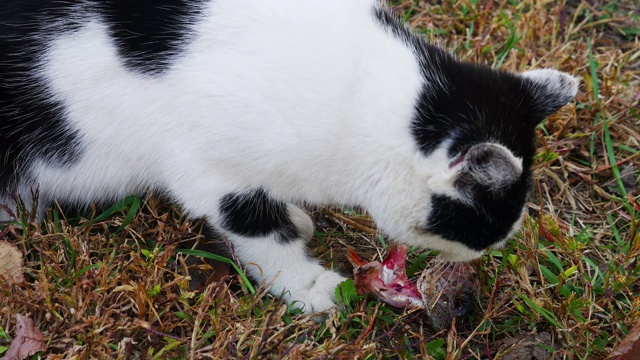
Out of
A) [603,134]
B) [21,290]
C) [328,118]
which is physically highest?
[328,118]

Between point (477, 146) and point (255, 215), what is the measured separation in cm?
71

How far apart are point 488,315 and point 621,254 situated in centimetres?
55

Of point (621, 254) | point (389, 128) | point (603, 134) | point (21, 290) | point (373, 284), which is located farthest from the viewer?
point (603, 134)

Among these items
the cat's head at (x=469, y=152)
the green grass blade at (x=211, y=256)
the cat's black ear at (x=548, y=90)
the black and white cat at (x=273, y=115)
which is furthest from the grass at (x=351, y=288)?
the cat's black ear at (x=548, y=90)

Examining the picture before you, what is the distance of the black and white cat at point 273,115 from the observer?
2.05 metres

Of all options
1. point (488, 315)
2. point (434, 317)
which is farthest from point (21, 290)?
point (488, 315)

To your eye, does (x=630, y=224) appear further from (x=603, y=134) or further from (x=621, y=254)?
(x=603, y=134)

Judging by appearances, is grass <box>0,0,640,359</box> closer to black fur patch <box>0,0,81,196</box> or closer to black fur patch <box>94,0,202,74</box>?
black fur patch <box>0,0,81,196</box>

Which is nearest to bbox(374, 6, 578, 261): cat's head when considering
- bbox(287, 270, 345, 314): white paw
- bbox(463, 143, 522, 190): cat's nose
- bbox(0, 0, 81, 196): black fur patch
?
bbox(463, 143, 522, 190): cat's nose

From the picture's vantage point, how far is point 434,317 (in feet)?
7.54

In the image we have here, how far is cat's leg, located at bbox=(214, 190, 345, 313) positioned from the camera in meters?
2.26

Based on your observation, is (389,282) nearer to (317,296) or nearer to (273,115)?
(317,296)

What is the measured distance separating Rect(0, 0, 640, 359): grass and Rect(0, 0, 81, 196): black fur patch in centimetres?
23

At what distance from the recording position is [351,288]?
2.32 meters
